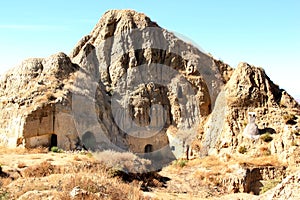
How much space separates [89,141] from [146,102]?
7.50 meters

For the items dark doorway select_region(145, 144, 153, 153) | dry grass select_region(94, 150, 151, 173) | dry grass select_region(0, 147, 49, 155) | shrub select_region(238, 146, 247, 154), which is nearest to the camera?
dry grass select_region(94, 150, 151, 173)

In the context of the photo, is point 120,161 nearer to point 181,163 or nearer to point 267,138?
point 181,163

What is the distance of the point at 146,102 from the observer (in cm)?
3266

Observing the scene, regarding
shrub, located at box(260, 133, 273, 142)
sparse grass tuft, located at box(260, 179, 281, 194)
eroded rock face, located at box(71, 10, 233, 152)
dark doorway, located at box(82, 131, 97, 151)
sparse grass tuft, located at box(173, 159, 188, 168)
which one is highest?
eroded rock face, located at box(71, 10, 233, 152)

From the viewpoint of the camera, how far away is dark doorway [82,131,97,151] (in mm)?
26297

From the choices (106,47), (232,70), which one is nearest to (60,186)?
(106,47)

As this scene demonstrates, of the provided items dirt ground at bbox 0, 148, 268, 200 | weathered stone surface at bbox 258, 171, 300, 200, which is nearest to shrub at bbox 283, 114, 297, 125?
dirt ground at bbox 0, 148, 268, 200

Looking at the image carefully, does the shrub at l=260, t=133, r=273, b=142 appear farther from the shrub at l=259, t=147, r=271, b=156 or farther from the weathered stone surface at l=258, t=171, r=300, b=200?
the weathered stone surface at l=258, t=171, r=300, b=200

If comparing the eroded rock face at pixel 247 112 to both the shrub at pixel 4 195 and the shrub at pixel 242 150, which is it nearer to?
the shrub at pixel 242 150

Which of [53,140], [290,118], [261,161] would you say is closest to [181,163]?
[261,161]

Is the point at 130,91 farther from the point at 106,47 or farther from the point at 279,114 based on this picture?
the point at 279,114

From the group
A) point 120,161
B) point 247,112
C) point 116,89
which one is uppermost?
point 116,89

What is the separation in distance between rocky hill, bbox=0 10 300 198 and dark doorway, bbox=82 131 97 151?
4.3 inches

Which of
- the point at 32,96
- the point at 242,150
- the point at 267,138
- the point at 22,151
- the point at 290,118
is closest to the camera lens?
the point at 22,151
